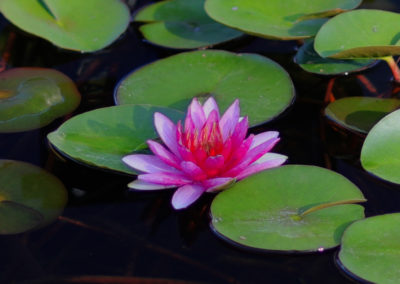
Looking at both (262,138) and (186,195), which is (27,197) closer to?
(186,195)

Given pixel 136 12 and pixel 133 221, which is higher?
pixel 136 12

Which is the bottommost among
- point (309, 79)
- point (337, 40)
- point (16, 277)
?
point (16, 277)

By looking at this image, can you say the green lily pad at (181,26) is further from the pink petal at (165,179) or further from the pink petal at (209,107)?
the pink petal at (165,179)

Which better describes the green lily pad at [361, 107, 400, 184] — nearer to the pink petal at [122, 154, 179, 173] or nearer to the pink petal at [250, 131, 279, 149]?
the pink petal at [250, 131, 279, 149]

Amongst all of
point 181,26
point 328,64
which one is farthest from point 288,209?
point 181,26

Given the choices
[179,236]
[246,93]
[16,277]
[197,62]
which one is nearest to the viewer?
[16,277]

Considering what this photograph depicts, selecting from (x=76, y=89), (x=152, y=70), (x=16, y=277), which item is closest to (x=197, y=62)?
(x=152, y=70)

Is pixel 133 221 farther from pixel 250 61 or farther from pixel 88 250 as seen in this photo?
pixel 250 61

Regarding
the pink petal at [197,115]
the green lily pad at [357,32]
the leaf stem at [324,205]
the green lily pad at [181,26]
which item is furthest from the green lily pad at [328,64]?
the leaf stem at [324,205]
